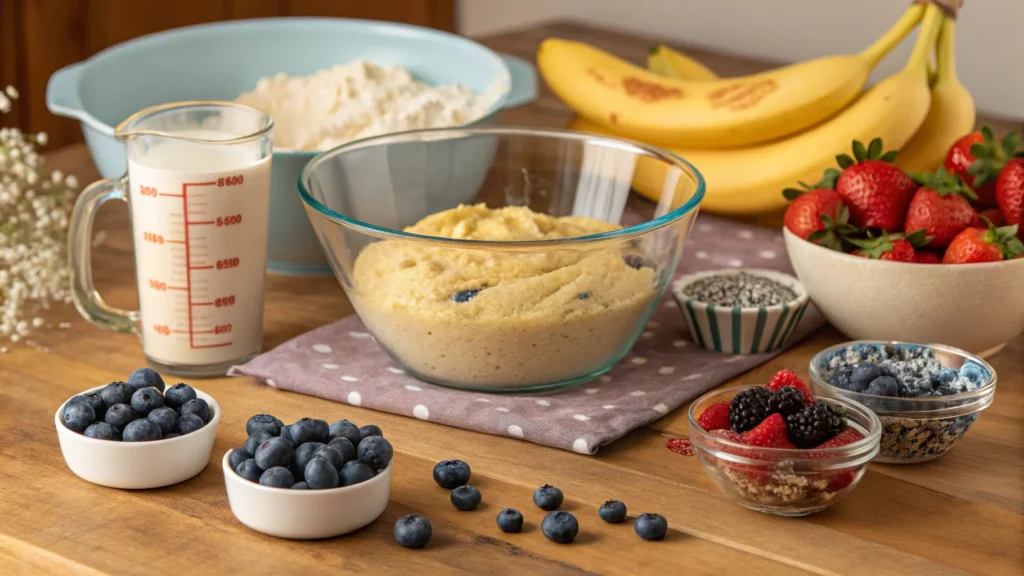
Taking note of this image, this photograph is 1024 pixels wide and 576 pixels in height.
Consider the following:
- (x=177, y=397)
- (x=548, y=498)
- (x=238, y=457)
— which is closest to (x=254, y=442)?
(x=238, y=457)

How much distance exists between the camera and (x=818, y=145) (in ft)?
5.36

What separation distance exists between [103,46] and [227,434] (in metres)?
2.17

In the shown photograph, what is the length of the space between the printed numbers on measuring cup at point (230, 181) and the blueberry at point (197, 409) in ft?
0.80

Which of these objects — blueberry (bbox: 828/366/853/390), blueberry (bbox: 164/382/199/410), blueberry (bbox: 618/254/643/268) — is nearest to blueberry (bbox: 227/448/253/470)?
blueberry (bbox: 164/382/199/410)

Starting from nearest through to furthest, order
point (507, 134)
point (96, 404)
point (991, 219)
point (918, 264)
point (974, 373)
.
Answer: point (96, 404) < point (974, 373) < point (918, 264) < point (991, 219) < point (507, 134)

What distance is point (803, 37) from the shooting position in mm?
2969

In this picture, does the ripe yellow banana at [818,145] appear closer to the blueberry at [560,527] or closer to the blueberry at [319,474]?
the blueberry at [560,527]

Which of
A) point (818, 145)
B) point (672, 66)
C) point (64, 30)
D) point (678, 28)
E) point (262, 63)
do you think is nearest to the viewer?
point (818, 145)

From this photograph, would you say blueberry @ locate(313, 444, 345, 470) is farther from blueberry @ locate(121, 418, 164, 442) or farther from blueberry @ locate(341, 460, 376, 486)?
blueberry @ locate(121, 418, 164, 442)

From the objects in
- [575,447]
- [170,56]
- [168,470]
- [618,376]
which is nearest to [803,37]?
[170,56]

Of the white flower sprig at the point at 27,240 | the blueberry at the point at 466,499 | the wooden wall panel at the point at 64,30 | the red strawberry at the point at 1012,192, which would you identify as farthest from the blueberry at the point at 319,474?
the wooden wall panel at the point at 64,30

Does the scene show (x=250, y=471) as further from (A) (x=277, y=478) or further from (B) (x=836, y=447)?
(B) (x=836, y=447)

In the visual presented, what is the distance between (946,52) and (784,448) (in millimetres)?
884

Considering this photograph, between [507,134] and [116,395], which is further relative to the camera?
[507,134]
